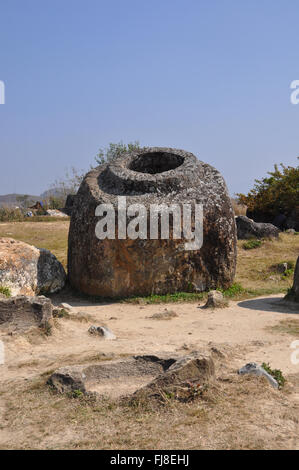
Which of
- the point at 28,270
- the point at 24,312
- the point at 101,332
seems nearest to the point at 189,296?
the point at 101,332

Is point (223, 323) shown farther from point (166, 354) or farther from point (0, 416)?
point (0, 416)

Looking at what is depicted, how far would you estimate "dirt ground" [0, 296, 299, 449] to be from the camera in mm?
3441

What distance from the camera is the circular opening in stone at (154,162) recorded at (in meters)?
10.2

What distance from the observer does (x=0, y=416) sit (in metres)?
3.86

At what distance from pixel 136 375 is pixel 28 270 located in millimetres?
4321

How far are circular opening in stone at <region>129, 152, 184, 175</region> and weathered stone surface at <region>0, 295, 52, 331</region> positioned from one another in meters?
4.78

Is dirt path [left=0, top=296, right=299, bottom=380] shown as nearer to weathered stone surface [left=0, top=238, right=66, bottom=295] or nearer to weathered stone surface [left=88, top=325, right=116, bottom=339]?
weathered stone surface [left=88, top=325, right=116, bottom=339]

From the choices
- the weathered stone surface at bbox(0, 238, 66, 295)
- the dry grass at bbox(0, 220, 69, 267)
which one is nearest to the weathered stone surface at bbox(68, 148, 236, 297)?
the weathered stone surface at bbox(0, 238, 66, 295)

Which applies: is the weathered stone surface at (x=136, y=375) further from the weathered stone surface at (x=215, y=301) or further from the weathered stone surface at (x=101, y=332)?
the weathered stone surface at (x=215, y=301)

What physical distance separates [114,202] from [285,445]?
5.70m

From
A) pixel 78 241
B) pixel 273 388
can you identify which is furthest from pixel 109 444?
pixel 78 241

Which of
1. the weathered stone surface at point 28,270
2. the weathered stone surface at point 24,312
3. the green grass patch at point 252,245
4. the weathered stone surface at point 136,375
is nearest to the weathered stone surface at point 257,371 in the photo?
the weathered stone surface at point 136,375

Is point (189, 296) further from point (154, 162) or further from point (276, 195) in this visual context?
point (276, 195)
